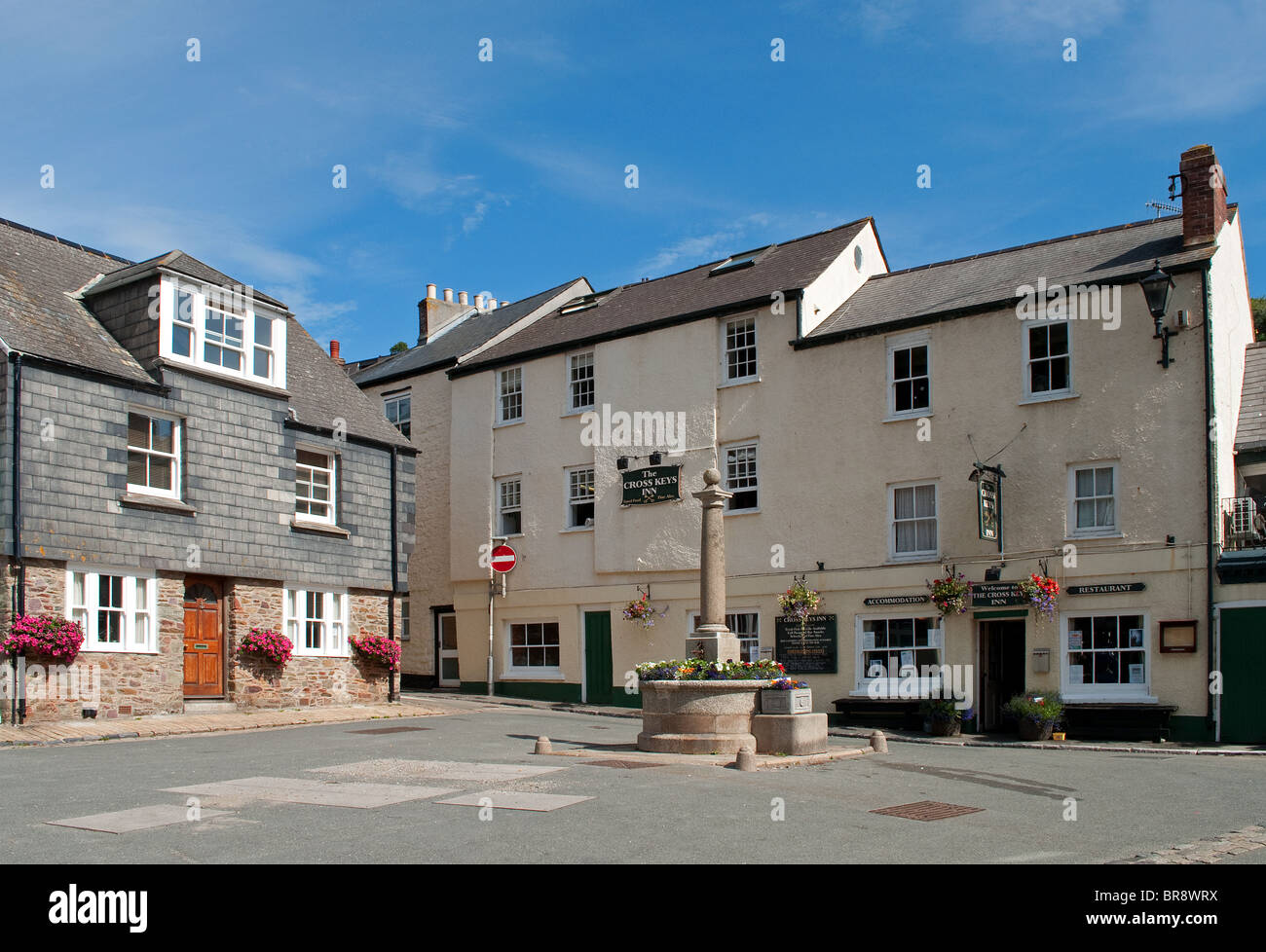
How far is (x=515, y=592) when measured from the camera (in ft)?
93.8

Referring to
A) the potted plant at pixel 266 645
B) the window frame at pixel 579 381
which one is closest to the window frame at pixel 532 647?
the window frame at pixel 579 381

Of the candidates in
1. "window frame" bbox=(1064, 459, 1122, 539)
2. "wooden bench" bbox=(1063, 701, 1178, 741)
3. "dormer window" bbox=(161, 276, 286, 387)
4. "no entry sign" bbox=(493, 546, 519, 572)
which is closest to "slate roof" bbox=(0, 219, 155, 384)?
"dormer window" bbox=(161, 276, 286, 387)

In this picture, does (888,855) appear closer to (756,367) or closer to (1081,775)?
(1081,775)

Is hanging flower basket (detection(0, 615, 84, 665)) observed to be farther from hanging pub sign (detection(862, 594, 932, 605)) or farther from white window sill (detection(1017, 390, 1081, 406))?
white window sill (detection(1017, 390, 1081, 406))

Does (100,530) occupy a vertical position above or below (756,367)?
below

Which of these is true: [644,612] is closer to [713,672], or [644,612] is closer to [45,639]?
[713,672]

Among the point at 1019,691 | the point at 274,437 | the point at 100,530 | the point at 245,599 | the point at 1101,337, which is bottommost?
the point at 1019,691

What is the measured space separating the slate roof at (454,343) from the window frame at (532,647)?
7181 millimetres

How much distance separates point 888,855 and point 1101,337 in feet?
48.9

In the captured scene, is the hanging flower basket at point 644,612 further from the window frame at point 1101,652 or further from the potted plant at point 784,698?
the potted plant at point 784,698

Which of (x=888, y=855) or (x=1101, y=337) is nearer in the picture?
(x=888, y=855)

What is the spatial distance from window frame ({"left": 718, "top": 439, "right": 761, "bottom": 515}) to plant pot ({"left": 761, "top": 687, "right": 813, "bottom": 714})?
372 inches

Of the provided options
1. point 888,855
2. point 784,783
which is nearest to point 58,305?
point 784,783

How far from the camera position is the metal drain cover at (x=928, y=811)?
413 inches
